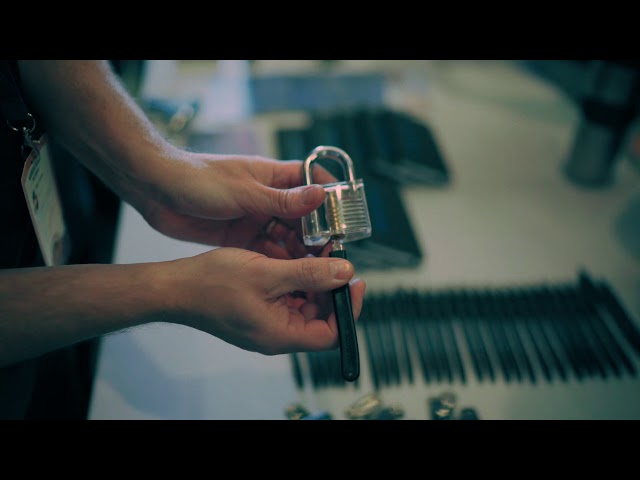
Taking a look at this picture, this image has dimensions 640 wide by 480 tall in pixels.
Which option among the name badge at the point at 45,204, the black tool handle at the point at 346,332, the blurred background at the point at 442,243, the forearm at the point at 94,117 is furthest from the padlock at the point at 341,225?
the name badge at the point at 45,204

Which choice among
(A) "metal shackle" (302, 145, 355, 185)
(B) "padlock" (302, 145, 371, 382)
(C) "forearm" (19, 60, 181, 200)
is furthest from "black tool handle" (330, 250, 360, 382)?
(C) "forearm" (19, 60, 181, 200)

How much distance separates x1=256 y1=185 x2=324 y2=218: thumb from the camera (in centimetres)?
62

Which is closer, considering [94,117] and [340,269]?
[340,269]

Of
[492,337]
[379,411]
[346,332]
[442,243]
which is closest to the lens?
[346,332]

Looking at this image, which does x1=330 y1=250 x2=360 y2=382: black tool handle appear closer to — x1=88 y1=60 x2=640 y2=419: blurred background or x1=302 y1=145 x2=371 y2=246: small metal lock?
x1=302 y1=145 x2=371 y2=246: small metal lock

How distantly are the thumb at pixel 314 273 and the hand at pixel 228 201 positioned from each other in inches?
3.8

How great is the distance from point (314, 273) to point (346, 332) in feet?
0.26

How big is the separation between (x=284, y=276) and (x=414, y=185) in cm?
60

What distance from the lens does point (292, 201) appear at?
2.10 feet

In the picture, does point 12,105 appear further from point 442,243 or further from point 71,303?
point 442,243

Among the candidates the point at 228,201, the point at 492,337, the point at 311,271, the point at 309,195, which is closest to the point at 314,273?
the point at 311,271

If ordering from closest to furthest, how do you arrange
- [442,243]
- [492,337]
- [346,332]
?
1. [346,332]
2. [492,337]
3. [442,243]

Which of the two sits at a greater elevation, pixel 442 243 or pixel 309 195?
pixel 442 243
